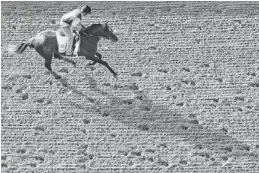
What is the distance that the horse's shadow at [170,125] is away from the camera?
9969 mm

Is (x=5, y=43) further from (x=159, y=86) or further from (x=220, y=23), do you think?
(x=220, y=23)

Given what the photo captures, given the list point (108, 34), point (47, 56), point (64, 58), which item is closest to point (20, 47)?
point (47, 56)

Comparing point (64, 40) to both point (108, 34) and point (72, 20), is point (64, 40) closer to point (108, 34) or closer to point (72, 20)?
point (72, 20)

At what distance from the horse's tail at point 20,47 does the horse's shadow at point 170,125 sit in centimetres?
84

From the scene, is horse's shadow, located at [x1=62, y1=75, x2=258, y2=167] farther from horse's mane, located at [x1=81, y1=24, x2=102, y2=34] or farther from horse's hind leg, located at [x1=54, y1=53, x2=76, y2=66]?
horse's mane, located at [x1=81, y1=24, x2=102, y2=34]

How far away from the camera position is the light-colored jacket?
32.0 ft

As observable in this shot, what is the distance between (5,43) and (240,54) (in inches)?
133

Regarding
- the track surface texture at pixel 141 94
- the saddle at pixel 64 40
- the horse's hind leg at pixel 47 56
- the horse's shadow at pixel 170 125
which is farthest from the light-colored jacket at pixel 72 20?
the horse's shadow at pixel 170 125

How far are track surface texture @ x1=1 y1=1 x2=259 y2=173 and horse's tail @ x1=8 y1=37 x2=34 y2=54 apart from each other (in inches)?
4.8

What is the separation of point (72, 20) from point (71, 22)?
3 cm

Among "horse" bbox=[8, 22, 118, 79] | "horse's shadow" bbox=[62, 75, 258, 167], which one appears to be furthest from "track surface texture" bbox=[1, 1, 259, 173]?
"horse" bbox=[8, 22, 118, 79]

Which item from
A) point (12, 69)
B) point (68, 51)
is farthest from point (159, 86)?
point (12, 69)

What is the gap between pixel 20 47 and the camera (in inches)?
402

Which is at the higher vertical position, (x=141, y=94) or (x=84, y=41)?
(x=84, y=41)
